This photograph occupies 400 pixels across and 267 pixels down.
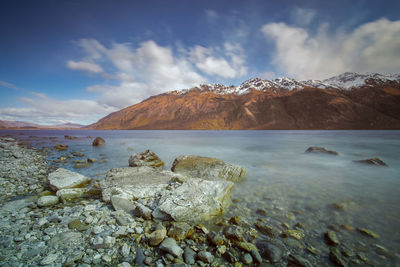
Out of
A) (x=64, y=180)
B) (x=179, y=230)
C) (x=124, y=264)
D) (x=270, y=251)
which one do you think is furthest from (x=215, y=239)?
(x=64, y=180)

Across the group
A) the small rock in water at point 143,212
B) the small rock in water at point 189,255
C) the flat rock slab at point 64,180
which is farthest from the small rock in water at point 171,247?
the flat rock slab at point 64,180

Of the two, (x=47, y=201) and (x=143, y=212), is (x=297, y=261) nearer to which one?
(x=143, y=212)

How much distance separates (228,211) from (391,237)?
3844mm

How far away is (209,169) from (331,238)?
5611 millimetres

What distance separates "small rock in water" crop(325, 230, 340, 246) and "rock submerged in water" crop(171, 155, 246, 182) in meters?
4.45

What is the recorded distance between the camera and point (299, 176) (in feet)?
31.0

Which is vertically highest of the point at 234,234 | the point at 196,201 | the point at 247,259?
the point at 196,201

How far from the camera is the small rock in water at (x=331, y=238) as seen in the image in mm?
3814

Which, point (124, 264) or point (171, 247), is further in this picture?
point (171, 247)

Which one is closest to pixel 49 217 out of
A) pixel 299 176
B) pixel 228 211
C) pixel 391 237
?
pixel 228 211

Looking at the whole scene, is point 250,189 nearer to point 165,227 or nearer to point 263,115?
point 165,227

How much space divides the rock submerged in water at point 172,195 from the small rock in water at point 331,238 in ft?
8.30

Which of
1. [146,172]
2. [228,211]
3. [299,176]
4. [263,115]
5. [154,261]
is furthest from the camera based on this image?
[263,115]

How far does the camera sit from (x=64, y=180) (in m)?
6.45
